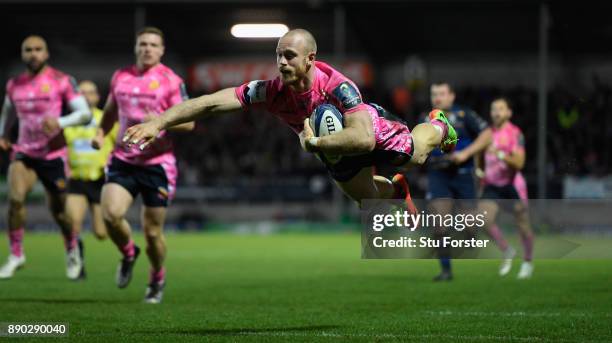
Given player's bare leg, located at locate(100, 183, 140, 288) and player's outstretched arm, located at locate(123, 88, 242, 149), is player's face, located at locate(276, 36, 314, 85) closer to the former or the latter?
player's outstretched arm, located at locate(123, 88, 242, 149)

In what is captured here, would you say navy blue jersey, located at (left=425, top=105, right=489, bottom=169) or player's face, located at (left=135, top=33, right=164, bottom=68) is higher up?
player's face, located at (left=135, top=33, right=164, bottom=68)

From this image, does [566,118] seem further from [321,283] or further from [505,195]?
[321,283]

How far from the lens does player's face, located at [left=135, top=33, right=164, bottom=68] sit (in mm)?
8898

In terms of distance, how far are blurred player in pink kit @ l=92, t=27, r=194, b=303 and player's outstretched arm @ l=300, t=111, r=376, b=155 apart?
2.63 metres

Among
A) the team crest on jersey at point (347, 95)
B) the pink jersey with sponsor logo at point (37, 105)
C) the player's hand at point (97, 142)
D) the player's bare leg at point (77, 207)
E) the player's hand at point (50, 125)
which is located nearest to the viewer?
the team crest on jersey at point (347, 95)

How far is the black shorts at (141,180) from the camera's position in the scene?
8719mm

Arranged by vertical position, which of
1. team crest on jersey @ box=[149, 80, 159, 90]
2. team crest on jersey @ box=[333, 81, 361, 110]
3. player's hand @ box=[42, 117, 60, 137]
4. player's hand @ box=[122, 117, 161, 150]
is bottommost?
player's hand @ box=[42, 117, 60, 137]

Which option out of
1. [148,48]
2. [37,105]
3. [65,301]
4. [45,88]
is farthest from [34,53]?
[65,301]

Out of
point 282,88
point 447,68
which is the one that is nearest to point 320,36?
point 447,68

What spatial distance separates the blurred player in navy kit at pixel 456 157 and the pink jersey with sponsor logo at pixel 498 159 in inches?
35.5

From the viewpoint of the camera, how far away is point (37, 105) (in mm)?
10719

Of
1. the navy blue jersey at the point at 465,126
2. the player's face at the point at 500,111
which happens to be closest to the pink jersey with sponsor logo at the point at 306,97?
the navy blue jersey at the point at 465,126

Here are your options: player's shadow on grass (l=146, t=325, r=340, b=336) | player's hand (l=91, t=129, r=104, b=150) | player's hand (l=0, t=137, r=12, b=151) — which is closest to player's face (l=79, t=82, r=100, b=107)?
player's hand (l=0, t=137, r=12, b=151)

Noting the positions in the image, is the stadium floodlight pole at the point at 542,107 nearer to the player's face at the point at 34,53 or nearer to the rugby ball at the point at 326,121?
the player's face at the point at 34,53
